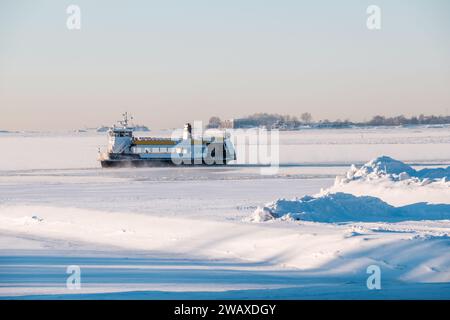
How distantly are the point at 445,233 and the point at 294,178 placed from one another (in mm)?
13468

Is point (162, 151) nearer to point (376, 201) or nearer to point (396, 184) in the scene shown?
point (396, 184)

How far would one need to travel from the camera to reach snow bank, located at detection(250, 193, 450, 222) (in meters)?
12.8

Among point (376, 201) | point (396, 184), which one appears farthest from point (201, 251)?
point (396, 184)

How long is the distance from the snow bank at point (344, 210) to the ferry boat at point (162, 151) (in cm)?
2432

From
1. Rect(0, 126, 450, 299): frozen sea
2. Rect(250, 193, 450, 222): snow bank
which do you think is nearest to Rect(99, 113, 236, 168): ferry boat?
Rect(0, 126, 450, 299): frozen sea

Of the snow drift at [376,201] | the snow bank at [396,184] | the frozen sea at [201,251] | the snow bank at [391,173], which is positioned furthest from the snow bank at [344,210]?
the snow bank at [391,173]

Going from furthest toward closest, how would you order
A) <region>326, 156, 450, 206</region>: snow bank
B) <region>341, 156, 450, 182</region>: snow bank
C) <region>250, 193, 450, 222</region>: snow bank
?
<region>341, 156, 450, 182</region>: snow bank
<region>326, 156, 450, 206</region>: snow bank
<region>250, 193, 450, 222</region>: snow bank

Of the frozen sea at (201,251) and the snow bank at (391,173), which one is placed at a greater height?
the snow bank at (391,173)

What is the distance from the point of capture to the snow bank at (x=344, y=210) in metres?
12.8

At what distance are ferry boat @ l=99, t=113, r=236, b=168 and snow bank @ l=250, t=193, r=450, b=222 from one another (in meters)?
24.3

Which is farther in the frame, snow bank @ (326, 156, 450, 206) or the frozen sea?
snow bank @ (326, 156, 450, 206)

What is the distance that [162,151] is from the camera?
44.9m

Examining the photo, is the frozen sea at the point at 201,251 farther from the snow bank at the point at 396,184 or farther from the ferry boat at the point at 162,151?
the ferry boat at the point at 162,151

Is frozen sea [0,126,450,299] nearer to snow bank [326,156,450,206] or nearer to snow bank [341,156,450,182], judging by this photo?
snow bank [326,156,450,206]
